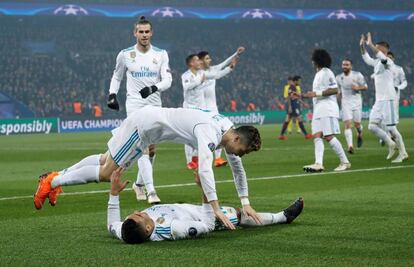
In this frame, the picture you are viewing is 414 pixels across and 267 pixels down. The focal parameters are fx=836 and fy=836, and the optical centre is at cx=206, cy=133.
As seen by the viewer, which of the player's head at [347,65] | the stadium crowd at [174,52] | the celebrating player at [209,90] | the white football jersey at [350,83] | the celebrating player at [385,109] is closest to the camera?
the celebrating player at [385,109]

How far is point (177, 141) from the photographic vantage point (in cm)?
808

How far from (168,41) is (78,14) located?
842cm

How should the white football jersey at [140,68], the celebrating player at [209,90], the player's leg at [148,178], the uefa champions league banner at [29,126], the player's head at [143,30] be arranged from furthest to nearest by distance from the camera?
1. the uefa champions league banner at [29,126]
2. the celebrating player at [209,90]
3. the white football jersey at [140,68]
4. the player's head at [143,30]
5. the player's leg at [148,178]

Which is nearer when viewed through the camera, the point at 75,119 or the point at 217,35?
the point at 75,119

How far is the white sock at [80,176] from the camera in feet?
28.6

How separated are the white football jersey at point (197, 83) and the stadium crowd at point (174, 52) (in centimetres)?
2616

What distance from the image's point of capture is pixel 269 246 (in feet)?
22.8

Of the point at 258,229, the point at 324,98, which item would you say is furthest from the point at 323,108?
the point at 258,229

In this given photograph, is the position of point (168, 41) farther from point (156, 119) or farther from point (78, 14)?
point (156, 119)

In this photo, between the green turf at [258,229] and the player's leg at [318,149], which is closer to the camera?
the green turf at [258,229]

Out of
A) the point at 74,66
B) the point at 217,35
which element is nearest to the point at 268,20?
the point at 217,35

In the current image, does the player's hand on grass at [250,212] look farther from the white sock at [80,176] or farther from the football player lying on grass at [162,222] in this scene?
the white sock at [80,176]

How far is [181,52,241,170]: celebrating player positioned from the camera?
16.8m

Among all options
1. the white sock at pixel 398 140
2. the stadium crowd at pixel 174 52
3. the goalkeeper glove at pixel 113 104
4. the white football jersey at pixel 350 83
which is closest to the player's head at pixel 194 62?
the white sock at pixel 398 140
